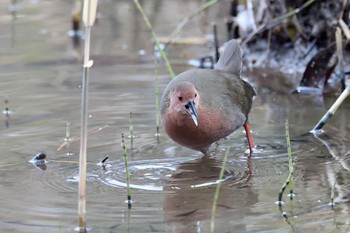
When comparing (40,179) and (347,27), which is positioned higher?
(347,27)

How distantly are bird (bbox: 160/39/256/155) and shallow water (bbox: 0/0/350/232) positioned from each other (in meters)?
0.16

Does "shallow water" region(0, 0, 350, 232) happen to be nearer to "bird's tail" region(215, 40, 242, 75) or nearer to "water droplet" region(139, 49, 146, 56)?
"water droplet" region(139, 49, 146, 56)

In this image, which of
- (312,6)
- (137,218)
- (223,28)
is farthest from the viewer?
(223,28)

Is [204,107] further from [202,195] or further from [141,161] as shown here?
[202,195]

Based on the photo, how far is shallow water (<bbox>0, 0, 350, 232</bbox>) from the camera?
4.30 meters

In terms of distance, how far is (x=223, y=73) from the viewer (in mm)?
6316

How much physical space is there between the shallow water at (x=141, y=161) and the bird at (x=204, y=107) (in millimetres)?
164

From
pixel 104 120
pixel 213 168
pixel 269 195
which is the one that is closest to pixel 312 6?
pixel 104 120

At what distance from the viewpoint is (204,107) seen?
5656mm

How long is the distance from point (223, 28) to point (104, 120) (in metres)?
4.08

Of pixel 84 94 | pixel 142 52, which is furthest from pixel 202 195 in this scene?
pixel 142 52

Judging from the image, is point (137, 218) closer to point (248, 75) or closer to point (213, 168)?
point (213, 168)

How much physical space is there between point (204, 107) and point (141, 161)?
0.56 meters

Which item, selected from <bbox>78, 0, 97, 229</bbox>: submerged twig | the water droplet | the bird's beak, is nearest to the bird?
the bird's beak
